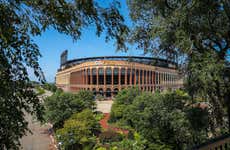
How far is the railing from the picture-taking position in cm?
357

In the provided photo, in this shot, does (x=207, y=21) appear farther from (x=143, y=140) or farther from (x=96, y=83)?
(x=96, y=83)

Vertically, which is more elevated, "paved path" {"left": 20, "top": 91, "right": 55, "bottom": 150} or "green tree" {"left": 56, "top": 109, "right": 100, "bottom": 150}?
"green tree" {"left": 56, "top": 109, "right": 100, "bottom": 150}

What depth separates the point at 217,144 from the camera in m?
3.83

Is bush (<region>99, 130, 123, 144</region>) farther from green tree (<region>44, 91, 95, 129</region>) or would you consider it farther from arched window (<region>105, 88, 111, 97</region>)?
arched window (<region>105, 88, 111, 97</region>)

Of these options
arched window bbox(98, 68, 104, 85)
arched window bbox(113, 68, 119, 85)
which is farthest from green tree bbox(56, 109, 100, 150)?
arched window bbox(98, 68, 104, 85)

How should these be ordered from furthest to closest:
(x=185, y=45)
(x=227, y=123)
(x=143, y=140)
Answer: (x=143, y=140)
(x=227, y=123)
(x=185, y=45)

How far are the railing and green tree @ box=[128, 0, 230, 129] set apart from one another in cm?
153

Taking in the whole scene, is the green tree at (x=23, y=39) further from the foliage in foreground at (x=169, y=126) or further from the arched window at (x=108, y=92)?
the arched window at (x=108, y=92)

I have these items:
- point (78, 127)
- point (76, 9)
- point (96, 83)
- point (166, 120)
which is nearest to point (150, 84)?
point (96, 83)

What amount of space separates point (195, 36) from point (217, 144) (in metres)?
2.78

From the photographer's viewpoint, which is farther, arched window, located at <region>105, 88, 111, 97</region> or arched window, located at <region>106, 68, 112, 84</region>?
arched window, located at <region>105, 88, 111, 97</region>

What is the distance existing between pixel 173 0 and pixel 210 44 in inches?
61.4

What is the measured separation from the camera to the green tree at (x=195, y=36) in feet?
17.5

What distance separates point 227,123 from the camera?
22.3 ft
